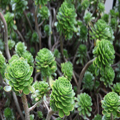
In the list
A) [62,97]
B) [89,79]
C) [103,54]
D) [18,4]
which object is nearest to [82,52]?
[89,79]

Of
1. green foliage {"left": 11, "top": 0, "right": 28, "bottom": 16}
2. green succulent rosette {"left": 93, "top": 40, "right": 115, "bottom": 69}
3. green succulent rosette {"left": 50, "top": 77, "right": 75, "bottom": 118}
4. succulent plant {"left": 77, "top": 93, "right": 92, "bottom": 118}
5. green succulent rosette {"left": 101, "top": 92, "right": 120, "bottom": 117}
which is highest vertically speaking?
green foliage {"left": 11, "top": 0, "right": 28, "bottom": 16}

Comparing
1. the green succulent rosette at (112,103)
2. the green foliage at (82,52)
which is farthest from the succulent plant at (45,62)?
the green foliage at (82,52)

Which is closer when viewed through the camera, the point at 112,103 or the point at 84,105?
the point at 112,103

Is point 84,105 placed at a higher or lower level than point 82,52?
lower

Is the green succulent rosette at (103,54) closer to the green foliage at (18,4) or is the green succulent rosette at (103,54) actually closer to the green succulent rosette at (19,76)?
the green succulent rosette at (19,76)

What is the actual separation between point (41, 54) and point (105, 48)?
0.94ft

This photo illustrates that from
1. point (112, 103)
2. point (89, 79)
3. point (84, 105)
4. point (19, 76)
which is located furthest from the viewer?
point (89, 79)

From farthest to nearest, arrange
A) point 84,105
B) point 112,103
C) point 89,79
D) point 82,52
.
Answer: point 82,52 → point 89,79 → point 84,105 → point 112,103

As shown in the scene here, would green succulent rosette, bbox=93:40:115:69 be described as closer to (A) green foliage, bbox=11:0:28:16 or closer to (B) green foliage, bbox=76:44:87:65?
(B) green foliage, bbox=76:44:87:65

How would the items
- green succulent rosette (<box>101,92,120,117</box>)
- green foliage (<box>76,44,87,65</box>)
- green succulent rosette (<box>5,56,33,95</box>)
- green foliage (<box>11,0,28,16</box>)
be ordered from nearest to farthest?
1. green succulent rosette (<box>5,56,33,95</box>)
2. green succulent rosette (<box>101,92,120,117</box>)
3. green foliage (<box>11,0,28,16</box>)
4. green foliage (<box>76,44,87,65</box>)

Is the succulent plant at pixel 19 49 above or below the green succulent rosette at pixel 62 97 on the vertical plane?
above

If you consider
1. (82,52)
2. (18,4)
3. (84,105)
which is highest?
(18,4)

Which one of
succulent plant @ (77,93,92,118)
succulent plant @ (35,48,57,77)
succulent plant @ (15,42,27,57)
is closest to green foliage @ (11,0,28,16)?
succulent plant @ (15,42,27,57)

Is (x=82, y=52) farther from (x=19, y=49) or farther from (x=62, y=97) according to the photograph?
(x=62, y=97)
